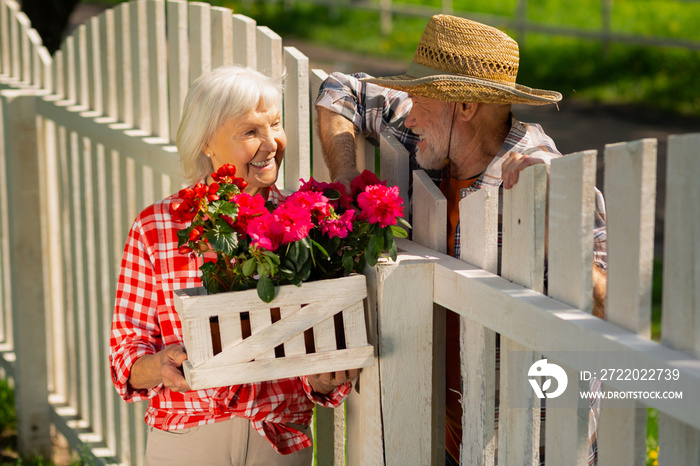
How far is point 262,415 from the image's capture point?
217cm

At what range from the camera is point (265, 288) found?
1702 mm

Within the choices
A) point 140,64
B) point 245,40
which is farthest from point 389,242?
point 140,64

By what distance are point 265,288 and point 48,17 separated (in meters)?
5.22

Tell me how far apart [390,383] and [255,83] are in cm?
85

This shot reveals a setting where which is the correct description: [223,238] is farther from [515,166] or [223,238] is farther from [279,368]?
[515,166]

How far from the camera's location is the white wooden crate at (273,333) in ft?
5.68

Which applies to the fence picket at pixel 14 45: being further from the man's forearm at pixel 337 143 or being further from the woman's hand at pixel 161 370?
the woman's hand at pixel 161 370

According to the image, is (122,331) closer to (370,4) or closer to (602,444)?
(602,444)

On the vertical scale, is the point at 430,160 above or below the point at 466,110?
below

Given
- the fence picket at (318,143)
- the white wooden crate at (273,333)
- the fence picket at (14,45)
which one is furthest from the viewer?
the fence picket at (14,45)

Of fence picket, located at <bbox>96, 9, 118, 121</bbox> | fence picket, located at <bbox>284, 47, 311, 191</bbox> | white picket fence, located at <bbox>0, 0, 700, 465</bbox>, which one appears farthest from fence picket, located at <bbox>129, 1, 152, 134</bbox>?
fence picket, located at <bbox>284, 47, 311, 191</bbox>

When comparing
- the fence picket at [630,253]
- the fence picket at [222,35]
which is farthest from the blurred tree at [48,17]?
the fence picket at [630,253]

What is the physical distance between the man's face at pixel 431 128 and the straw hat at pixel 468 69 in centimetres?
6

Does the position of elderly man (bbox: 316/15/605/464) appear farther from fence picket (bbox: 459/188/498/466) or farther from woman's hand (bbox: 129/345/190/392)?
woman's hand (bbox: 129/345/190/392)
